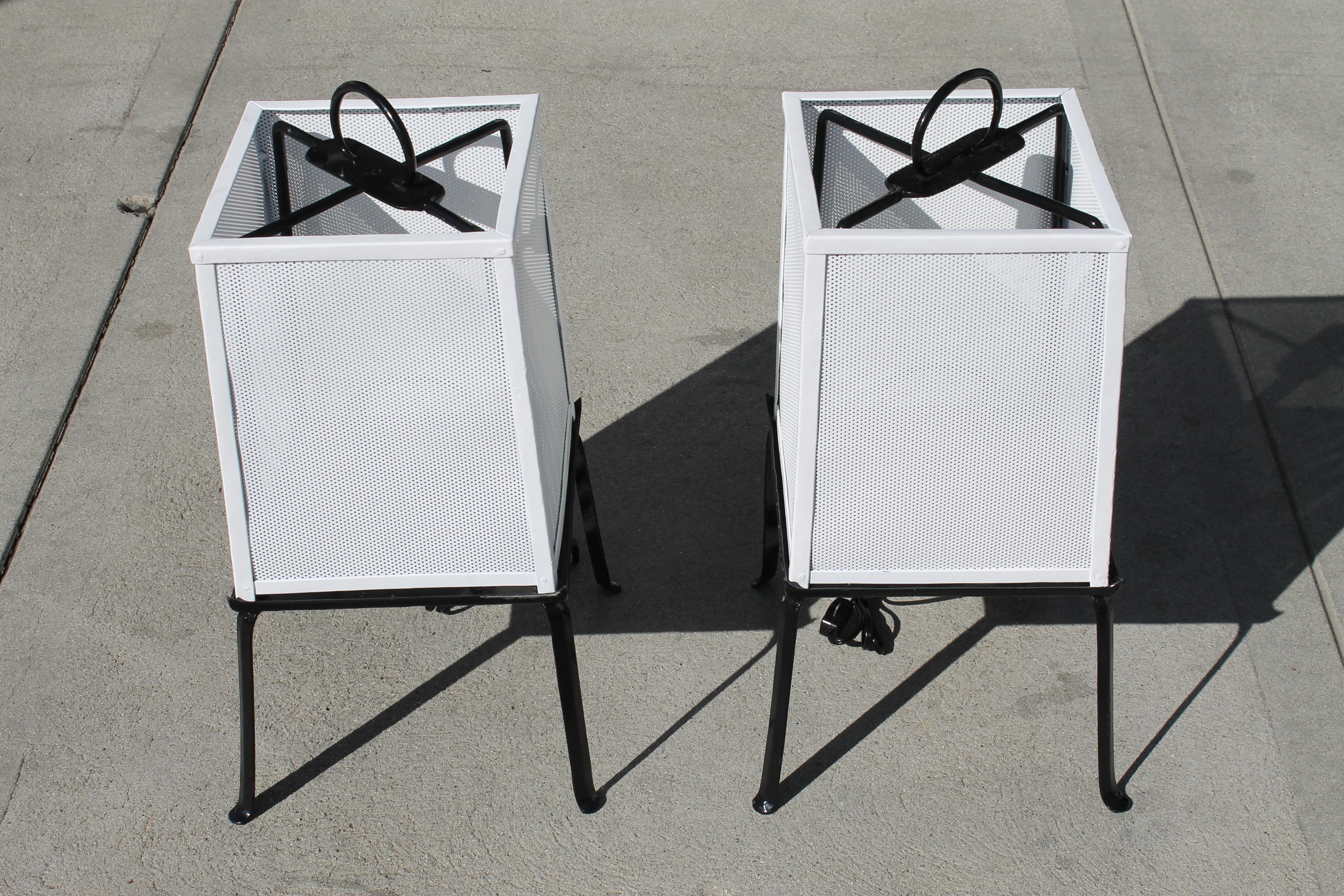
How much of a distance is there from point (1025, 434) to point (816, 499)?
383 mm

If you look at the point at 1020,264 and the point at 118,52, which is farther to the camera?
the point at 118,52

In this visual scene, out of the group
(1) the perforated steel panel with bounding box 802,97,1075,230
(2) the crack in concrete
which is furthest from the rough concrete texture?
(1) the perforated steel panel with bounding box 802,97,1075,230

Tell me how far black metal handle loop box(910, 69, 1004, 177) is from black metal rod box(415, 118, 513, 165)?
791 millimetres

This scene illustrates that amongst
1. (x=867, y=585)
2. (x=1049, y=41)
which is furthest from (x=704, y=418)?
(x=1049, y=41)

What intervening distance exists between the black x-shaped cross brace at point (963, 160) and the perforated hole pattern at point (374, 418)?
0.80m

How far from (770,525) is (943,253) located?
110cm

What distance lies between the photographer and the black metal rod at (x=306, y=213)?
2221 millimetres

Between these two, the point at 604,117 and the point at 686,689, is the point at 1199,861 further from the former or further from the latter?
the point at 604,117

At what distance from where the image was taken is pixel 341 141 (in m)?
2.06

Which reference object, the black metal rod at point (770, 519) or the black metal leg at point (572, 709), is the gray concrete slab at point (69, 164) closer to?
the black metal leg at point (572, 709)

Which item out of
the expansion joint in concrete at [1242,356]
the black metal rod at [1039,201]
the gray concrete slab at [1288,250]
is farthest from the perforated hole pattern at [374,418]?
the expansion joint in concrete at [1242,356]

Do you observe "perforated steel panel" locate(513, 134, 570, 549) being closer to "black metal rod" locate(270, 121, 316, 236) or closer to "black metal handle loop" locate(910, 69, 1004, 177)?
"black metal rod" locate(270, 121, 316, 236)

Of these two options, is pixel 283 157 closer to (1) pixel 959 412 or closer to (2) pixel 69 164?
(1) pixel 959 412

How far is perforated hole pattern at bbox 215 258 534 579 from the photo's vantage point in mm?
1913
